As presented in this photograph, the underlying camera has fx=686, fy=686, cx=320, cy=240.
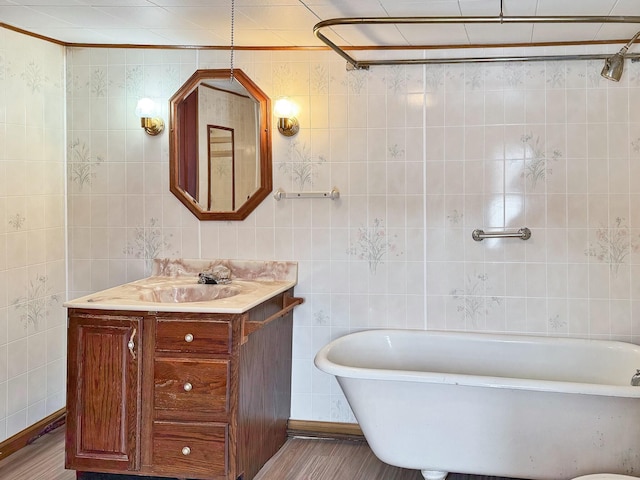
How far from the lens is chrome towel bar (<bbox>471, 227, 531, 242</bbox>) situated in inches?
132

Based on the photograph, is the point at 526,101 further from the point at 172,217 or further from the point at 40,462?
the point at 40,462

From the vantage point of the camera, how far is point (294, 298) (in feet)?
11.6

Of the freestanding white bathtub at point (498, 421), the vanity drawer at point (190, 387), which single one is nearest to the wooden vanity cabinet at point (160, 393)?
the vanity drawer at point (190, 387)

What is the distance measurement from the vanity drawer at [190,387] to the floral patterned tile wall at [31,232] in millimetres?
938

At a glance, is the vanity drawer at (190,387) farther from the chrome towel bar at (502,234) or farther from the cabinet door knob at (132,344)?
the chrome towel bar at (502,234)

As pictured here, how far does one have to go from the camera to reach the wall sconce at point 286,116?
3.47 metres

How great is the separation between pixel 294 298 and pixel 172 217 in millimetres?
805

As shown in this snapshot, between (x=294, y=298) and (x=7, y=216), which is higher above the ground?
(x=7, y=216)

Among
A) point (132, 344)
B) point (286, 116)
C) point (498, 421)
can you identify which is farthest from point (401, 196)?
point (132, 344)

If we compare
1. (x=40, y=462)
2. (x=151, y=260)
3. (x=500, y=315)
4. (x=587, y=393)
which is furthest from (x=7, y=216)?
(x=587, y=393)

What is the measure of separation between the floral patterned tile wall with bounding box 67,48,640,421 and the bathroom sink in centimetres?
32

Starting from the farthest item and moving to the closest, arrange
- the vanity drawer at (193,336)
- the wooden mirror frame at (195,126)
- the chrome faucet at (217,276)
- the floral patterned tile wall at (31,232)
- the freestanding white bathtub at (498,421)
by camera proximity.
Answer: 1. the wooden mirror frame at (195,126)
2. the chrome faucet at (217,276)
3. the floral patterned tile wall at (31,232)
4. the vanity drawer at (193,336)
5. the freestanding white bathtub at (498,421)

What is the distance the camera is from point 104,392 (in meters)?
2.91

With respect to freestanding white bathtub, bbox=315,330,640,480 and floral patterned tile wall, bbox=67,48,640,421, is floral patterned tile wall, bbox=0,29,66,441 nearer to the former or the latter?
floral patterned tile wall, bbox=67,48,640,421
